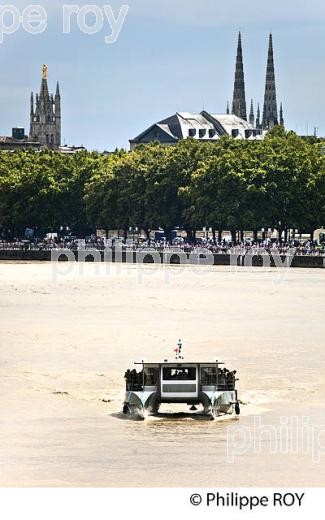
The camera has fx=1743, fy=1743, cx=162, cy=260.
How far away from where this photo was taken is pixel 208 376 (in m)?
49.2

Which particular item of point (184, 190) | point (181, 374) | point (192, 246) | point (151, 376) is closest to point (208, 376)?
point (181, 374)

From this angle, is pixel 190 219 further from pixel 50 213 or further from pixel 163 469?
pixel 163 469

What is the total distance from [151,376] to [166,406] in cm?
211

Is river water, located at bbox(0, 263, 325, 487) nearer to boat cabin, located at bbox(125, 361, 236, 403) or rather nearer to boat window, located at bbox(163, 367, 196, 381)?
boat cabin, located at bbox(125, 361, 236, 403)

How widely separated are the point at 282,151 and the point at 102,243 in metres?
20.2

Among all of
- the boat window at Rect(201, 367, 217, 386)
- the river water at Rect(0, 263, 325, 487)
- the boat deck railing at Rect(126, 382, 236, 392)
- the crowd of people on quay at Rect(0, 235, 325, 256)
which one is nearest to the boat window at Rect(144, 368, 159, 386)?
the boat deck railing at Rect(126, 382, 236, 392)

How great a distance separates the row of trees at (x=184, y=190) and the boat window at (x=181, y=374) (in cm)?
10177

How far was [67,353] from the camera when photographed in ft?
210

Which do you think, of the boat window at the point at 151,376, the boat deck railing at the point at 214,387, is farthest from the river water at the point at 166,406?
the boat window at the point at 151,376

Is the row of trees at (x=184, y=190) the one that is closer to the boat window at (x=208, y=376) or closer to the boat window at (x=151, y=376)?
the boat window at (x=208, y=376)

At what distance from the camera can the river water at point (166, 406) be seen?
41.9 m

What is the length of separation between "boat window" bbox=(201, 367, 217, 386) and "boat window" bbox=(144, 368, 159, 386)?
4.26 feet

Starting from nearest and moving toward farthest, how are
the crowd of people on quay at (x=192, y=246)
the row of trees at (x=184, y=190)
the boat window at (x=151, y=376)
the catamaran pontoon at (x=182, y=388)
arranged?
the catamaran pontoon at (x=182, y=388) < the boat window at (x=151, y=376) < the crowd of people on quay at (x=192, y=246) < the row of trees at (x=184, y=190)

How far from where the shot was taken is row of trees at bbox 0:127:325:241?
499 ft
